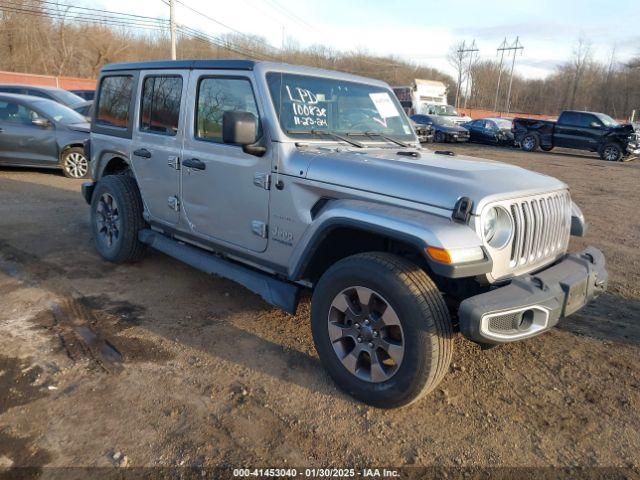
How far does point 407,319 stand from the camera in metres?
2.65

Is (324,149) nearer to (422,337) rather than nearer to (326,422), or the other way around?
(422,337)

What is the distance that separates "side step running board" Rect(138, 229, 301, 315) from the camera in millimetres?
3436

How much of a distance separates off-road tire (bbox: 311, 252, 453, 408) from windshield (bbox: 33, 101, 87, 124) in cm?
914

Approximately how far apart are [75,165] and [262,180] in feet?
26.4

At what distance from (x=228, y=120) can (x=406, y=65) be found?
7163 cm

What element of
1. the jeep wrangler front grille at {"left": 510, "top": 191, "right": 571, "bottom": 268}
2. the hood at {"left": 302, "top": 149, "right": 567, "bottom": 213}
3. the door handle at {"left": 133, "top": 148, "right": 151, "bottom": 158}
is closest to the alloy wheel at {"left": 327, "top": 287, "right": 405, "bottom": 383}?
the hood at {"left": 302, "top": 149, "right": 567, "bottom": 213}

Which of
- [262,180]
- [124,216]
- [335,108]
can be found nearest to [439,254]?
[262,180]

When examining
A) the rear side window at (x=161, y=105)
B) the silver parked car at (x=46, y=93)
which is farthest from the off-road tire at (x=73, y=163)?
the rear side window at (x=161, y=105)

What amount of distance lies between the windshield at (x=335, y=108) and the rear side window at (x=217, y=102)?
8.8 inches

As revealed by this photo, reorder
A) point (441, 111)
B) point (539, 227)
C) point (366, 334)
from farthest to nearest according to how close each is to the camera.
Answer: point (441, 111), point (539, 227), point (366, 334)

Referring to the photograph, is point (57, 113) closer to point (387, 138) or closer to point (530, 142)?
point (387, 138)

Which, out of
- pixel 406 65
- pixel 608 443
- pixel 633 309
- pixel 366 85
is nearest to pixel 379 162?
pixel 366 85

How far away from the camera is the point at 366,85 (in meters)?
4.36

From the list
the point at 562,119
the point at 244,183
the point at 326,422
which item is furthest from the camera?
the point at 562,119
